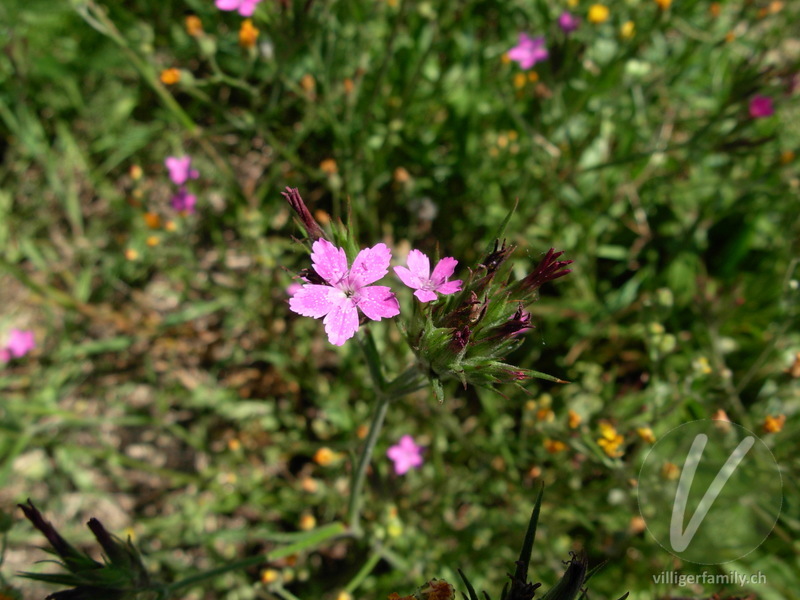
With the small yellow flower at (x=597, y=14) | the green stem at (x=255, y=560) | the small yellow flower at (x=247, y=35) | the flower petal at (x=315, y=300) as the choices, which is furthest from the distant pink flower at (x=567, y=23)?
the green stem at (x=255, y=560)

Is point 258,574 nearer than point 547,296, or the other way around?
point 258,574

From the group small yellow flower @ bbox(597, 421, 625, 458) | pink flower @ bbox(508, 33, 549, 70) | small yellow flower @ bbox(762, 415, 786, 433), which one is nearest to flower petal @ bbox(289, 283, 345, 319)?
small yellow flower @ bbox(597, 421, 625, 458)

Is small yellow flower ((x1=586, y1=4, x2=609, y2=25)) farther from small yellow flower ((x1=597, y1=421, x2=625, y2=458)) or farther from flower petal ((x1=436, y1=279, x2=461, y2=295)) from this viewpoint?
flower petal ((x1=436, y1=279, x2=461, y2=295))

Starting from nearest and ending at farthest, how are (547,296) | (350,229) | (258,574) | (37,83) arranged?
(350,229), (258,574), (547,296), (37,83)

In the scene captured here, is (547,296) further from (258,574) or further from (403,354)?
(258,574)

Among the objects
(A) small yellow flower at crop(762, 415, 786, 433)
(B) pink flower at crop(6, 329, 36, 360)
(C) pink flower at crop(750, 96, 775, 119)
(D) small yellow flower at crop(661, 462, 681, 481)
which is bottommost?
(A) small yellow flower at crop(762, 415, 786, 433)

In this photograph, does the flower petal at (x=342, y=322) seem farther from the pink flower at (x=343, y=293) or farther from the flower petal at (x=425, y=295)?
the flower petal at (x=425, y=295)

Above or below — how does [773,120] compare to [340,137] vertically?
below

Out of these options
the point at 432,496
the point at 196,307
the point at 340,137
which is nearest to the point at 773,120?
the point at 340,137
